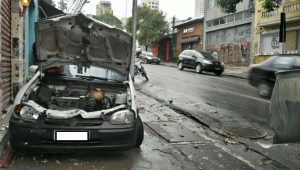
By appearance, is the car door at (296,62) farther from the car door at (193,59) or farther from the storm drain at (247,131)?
the car door at (193,59)

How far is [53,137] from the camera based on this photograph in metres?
5.35

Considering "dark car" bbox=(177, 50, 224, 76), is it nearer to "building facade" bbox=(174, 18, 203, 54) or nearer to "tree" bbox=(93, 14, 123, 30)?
"building facade" bbox=(174, 18, 203, 54)

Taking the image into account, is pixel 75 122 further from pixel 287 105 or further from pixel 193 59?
pixel 193 59

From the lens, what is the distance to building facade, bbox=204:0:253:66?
101 feet

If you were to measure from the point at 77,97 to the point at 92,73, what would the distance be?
0.71 metres

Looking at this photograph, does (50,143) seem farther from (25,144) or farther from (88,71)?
(88,71)

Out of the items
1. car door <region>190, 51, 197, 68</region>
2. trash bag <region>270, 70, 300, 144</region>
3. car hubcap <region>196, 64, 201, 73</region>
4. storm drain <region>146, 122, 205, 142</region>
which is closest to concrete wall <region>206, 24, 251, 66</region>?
car door <region>190, 51, 197, 68</region>

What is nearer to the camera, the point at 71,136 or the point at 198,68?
the point at 71,136

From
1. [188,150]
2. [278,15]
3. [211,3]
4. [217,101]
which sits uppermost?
[211,3]

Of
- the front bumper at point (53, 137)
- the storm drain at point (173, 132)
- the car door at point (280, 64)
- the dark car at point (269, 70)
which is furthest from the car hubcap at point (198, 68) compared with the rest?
the front bumper at point (53, 137)

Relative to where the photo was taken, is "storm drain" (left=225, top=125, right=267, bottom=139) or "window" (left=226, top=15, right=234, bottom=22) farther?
"window" (left=226, top=15, right=234, bottom=22)

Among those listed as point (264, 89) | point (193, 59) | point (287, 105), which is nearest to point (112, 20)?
point (193, 59)

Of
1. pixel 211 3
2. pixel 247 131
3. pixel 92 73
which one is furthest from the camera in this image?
pixel 211 3

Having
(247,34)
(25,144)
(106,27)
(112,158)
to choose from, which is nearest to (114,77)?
(106,27)
